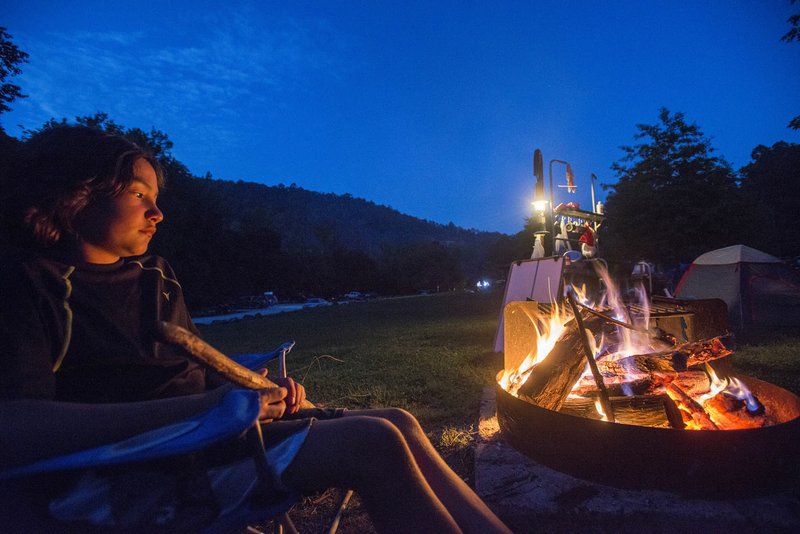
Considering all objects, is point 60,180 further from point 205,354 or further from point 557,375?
point 557,375

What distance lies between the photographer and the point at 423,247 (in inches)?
2800

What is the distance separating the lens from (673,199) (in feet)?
56.0

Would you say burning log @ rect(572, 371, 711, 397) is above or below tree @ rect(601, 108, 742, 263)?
below

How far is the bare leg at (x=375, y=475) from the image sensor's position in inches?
42.2

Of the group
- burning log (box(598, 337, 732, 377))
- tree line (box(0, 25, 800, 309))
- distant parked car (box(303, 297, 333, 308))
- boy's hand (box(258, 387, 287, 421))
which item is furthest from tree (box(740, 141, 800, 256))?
distant parked car (box(303, 297, 333, 308))

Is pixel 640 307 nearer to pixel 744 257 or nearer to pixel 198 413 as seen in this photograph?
pixel 198 413

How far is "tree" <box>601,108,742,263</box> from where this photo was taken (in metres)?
16.5

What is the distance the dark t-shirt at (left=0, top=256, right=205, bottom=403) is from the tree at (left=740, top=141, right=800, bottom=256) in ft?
89.3

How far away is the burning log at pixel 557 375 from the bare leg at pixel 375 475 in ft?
4.80

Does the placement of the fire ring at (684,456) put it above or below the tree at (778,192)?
below

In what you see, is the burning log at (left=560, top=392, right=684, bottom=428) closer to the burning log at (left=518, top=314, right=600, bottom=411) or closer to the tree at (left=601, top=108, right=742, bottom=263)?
the burning log at (left=518, top=314, right=600, bottom=411)

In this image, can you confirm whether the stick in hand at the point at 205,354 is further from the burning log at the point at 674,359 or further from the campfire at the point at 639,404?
the burning log at the point at 674,359

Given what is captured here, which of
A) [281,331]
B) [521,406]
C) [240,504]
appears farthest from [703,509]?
[281,331]

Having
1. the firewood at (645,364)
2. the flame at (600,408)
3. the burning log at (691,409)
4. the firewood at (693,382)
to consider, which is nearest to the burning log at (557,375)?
the flame at (600,408)
